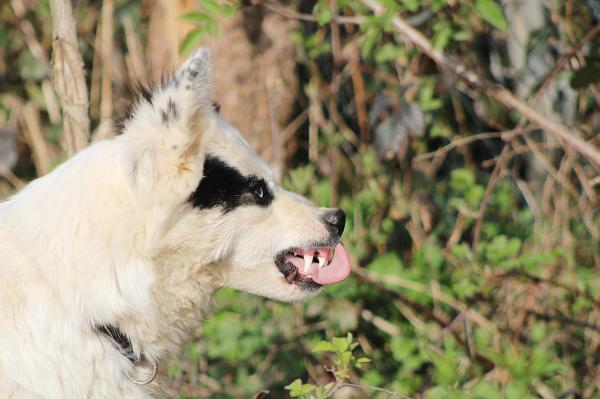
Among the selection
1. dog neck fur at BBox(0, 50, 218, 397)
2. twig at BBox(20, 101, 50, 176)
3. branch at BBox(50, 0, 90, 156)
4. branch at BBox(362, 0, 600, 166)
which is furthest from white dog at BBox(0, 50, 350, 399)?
twig at BBox(20, 101, 50, 176)

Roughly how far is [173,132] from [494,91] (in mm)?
2312

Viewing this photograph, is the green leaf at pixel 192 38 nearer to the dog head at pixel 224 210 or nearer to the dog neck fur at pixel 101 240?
the dog head at pixel 224 210

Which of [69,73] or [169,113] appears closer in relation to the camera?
[169,113]

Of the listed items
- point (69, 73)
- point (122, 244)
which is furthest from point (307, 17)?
point (122, 244)

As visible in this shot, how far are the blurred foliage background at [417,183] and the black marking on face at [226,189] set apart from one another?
3.94 ft

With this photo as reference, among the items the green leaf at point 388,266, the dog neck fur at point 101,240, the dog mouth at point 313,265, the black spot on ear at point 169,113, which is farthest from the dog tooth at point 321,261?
the green leaf at point 388,266

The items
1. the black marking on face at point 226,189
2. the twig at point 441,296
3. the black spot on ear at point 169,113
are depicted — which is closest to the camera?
the black spot on ear at point 169,113

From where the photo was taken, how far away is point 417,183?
5578 mm

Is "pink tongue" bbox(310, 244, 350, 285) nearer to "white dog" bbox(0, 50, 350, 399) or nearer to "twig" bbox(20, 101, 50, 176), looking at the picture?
"white dog" bbox(0, 50, 350, 399)

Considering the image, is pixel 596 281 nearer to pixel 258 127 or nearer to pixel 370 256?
pixel 370 256

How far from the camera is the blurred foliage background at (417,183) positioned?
4484 millimetres

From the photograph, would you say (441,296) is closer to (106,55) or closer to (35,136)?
(106,55)

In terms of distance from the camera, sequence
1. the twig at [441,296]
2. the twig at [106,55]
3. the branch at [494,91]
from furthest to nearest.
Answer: the twig at [106,55], the twig at [441,296], the branch at [494,91]

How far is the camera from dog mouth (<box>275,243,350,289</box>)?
3178mm
